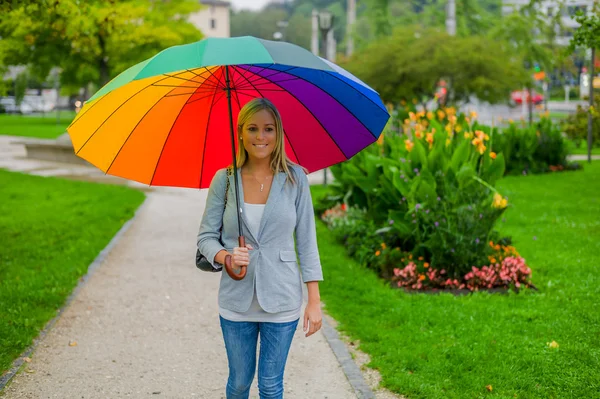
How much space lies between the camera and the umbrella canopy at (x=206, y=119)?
3.70m

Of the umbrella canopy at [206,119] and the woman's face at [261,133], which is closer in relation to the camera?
the woman's face at [261,133]

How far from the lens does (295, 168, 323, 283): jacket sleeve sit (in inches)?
133

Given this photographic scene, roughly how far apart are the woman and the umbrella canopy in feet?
1.44

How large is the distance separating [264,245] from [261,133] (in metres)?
0.48

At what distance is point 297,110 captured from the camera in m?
3.86

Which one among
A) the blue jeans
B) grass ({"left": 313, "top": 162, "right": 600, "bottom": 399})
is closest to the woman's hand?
the blue jeans

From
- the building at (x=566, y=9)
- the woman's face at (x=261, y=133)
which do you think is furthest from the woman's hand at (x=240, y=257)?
the building at (x=566, y=9)

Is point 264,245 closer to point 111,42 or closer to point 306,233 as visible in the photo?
point 306,233

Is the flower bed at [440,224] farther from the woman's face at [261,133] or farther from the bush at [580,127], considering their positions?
the bush at [580,127]

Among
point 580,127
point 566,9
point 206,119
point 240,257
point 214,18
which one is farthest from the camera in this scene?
point 214,18

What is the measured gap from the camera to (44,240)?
33.7 ft

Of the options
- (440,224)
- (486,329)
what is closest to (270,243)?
(486,329)

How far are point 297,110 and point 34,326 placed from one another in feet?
11.4

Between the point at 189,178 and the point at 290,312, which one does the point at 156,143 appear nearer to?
the point at 189,178
